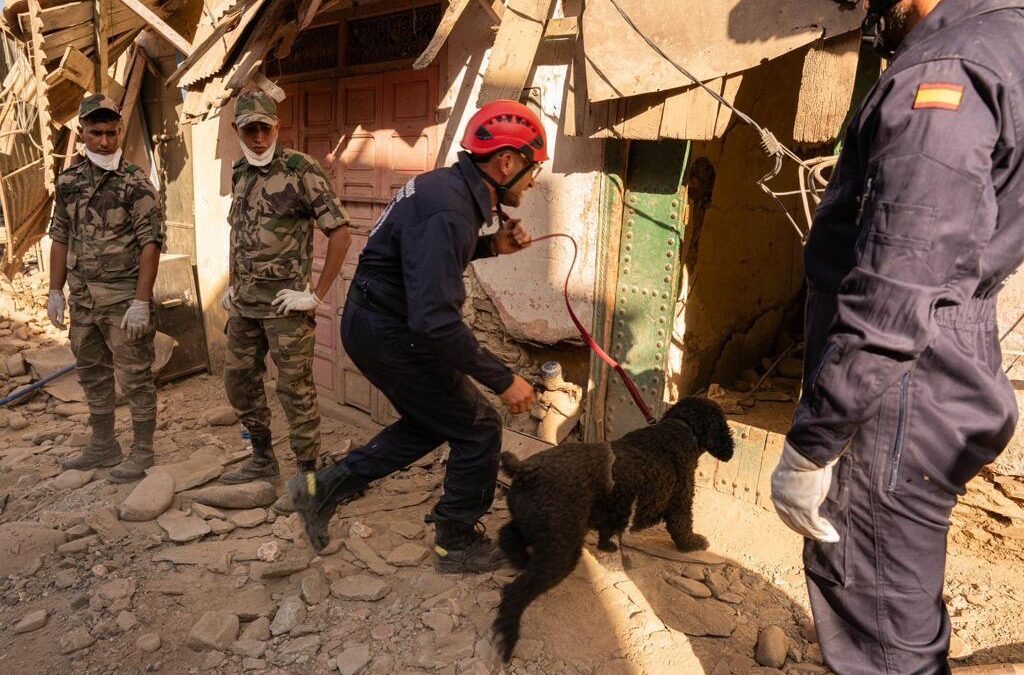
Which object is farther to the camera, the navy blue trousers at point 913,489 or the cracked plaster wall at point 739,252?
the cracked plaster wall at point 739,252

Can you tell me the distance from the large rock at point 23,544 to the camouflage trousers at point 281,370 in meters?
1.15

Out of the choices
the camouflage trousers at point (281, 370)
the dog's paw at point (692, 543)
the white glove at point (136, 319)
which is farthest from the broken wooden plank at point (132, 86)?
the dog's paw at point (692, 543)

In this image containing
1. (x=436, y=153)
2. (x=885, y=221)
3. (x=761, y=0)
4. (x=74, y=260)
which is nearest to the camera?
(x=885, y=221)

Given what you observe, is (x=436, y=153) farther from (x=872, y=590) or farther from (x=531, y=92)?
(x=872, y=590)

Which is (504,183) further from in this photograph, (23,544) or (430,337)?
(23,544)

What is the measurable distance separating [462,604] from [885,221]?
7.75 feet

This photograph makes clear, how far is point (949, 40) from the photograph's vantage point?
1527mm

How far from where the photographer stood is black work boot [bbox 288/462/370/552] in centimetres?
328

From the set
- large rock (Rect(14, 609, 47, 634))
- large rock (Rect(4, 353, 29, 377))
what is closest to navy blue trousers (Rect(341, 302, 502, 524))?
large rock (Rect(14, 609, 47, 634))

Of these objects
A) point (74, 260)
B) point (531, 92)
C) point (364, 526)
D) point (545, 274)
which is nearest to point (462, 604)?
point (364, 526)

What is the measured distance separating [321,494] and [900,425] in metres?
2.57

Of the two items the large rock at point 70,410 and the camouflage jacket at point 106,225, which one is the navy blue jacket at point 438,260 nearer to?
the camouflage jacket at point 106,225

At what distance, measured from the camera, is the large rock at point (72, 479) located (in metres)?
4.32

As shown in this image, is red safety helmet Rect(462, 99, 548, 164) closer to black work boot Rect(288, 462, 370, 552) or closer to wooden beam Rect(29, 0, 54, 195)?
black work boot Rect(288, 462, 370, 552)
